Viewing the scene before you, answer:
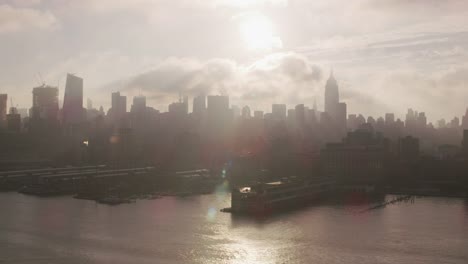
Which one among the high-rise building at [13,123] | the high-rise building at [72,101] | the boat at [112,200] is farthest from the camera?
the high-rise building at [72,101]

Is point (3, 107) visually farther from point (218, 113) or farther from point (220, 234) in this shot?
point (220, 234)

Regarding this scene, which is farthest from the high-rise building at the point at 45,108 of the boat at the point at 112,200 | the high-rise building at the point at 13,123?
the boat at the point at 112,200

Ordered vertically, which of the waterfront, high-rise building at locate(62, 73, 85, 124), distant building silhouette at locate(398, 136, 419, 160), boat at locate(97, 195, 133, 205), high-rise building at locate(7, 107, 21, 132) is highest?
high-rise building at locate(62, 73, 85, 124)

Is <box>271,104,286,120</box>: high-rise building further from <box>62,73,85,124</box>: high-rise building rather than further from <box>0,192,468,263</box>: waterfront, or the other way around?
<box>0,192,468,263</box>: waterfront

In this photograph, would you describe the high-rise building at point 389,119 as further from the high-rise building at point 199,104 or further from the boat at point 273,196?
the boat at point 273,196

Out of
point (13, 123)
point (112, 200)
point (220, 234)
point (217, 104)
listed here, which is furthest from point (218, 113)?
point (220, 234)

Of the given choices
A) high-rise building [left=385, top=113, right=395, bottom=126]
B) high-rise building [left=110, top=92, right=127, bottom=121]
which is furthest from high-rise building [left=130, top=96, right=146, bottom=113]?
high-rise building [left=385, top=113, right=395, bottom=126]
